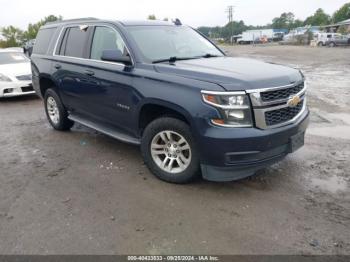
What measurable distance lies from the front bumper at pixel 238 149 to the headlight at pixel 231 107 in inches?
3.0

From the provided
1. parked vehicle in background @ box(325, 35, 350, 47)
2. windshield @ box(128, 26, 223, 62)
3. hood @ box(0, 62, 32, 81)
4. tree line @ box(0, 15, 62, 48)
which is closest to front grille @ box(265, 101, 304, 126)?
windshield @ box(128, 26, 223, 62)

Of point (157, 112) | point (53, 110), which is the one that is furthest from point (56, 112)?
point (157, 112)

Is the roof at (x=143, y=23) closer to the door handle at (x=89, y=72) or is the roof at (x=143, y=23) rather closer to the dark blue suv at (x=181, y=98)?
the dark blue suv at (x=181, y=98)

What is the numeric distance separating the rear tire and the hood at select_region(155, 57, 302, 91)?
2.84 m

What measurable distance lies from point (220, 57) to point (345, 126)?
10.8 ft

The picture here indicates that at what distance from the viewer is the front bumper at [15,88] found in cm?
1000

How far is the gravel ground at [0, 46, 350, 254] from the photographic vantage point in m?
3.28

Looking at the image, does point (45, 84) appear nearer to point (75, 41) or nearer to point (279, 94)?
point (75, 41)

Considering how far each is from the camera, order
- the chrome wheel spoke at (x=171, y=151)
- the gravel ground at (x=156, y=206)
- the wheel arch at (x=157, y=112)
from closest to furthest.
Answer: the gravel ground at (x=156, y=206) < the wheel arch at (x=157, y=112) < the chrome wheel spoke at (x=171, y=151)

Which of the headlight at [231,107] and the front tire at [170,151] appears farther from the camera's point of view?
the front tire at [170,151]

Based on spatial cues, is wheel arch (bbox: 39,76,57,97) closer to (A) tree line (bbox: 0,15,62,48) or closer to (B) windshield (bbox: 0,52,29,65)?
(B) windshield (bbox: 0,52,29,65)

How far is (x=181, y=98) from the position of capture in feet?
13.0

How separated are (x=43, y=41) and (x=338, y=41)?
45.7 meters

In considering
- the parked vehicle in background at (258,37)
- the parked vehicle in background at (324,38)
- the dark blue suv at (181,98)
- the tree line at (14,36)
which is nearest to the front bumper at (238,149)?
the dark blue suv at (181,98)
